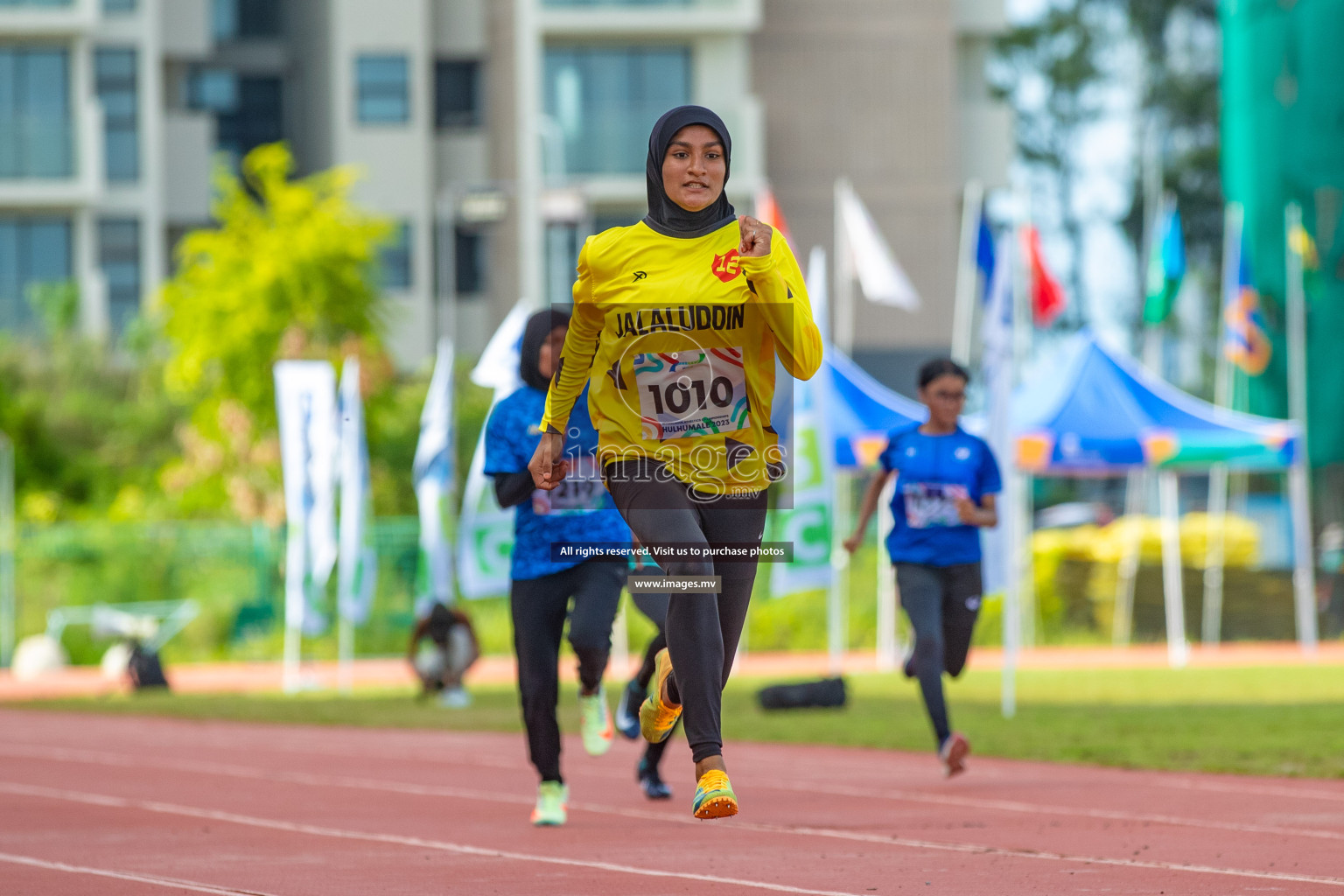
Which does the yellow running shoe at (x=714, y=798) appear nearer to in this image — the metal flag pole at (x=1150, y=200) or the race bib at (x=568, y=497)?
the race bib at (x=568, y=497)

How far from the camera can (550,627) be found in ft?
27.6

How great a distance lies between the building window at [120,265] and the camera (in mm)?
40875

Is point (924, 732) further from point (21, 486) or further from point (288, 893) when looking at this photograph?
point (21, 486)

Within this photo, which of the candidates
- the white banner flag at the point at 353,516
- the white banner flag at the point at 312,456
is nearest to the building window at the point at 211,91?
the white banner flag at the point at 353,516

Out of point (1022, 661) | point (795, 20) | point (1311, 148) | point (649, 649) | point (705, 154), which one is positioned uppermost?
point (795, 20)

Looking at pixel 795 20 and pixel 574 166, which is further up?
pixel 795 20

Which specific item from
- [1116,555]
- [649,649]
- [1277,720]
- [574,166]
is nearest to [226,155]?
[574,166]

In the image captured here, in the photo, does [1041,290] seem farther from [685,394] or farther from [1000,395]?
[685,394]

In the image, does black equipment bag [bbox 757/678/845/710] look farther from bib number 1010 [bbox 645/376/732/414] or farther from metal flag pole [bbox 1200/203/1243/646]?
metal flag pole [bbox 1200/203/1243/646]

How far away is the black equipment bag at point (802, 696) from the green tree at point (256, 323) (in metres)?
17.4

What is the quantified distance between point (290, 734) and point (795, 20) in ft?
96.3

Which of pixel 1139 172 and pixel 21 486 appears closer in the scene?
pixel 21 486

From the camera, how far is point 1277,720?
44.2ft

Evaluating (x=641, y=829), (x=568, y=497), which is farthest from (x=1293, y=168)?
(x=641, y=829)
